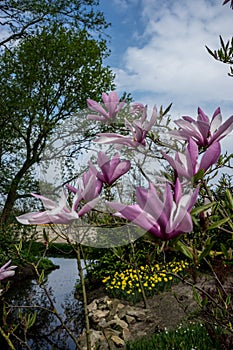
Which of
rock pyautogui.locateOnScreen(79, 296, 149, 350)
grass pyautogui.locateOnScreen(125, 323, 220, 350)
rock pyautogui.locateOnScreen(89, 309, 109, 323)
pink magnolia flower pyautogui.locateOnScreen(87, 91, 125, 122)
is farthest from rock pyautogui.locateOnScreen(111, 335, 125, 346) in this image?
pink magnolia flower pyautogui.locateOnScreen(87, 91, 125, 122)

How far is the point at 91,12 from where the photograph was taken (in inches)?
447

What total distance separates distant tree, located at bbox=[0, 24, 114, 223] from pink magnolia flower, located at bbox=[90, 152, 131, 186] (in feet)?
37.3

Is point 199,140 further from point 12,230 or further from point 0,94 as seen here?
point 0,94

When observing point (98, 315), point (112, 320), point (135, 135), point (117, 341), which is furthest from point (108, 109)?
point (98, 315)

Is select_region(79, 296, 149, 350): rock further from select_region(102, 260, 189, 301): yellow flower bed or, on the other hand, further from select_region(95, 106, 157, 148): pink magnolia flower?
select_region(95, 106, 157, 148): pink magnolia flower

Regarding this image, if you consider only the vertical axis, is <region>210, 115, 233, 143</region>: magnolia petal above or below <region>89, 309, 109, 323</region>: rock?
above

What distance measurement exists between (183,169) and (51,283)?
10.3m

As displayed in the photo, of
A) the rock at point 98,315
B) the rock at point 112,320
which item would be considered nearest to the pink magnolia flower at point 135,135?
the rock at point 112,320

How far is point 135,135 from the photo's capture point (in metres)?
0.80

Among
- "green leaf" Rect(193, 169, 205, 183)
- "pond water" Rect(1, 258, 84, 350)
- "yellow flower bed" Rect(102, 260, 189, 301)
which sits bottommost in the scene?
"pond water" Rect(1, 258, 84, 350)

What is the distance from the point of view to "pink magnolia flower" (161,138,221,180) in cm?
63

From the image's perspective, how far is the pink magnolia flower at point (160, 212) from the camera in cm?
51

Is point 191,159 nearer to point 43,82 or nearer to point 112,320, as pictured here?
point 112,320

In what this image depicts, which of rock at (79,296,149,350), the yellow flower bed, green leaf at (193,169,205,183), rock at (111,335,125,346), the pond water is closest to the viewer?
green leaf at (193,169,205,183)
